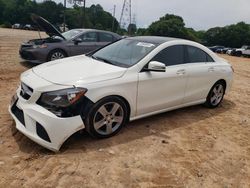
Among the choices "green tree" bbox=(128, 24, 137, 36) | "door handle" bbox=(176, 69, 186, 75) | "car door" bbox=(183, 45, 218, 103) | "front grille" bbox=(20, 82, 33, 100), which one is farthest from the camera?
"green tree" bbox=(128, 24, 137, 36)

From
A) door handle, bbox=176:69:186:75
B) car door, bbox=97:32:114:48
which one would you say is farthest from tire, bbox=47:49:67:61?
door handle, bbox=176:69:186:75

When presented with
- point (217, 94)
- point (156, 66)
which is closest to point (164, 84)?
point (156, 66)

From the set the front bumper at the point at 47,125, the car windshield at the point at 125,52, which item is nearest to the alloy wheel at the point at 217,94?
the car windshield at the point at 125,52

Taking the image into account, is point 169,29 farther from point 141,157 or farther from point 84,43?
point 141,157

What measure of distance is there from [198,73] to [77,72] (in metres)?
2.53

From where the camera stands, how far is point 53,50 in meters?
9.70

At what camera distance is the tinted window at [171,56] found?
501cm

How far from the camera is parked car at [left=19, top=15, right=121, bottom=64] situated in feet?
31.1

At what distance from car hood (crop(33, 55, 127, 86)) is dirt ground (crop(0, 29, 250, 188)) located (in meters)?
0.90

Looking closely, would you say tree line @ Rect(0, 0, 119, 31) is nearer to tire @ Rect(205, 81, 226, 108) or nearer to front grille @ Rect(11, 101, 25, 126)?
tire @ Rect(205, 81, 226, 108)

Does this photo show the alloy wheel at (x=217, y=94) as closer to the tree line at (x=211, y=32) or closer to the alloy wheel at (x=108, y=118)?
the alloy wheel at (x=108, y=118)

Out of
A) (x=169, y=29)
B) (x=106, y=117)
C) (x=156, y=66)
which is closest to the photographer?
(x=106, y=117)

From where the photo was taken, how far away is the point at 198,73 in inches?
221

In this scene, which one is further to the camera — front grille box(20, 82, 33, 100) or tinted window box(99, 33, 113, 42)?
tinted window box(99, 33, 113, 42)
